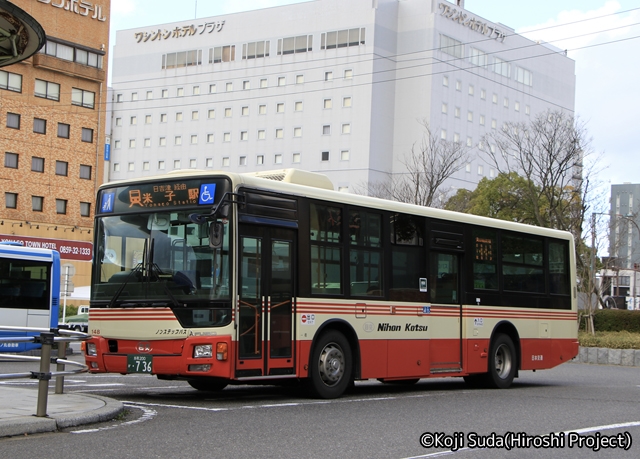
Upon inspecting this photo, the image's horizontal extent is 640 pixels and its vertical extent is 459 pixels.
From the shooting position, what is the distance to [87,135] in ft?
206

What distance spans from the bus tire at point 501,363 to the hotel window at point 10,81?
46.7 meters

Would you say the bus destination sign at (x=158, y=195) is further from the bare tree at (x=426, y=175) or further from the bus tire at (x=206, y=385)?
the bare tree at (x=426, y=175)

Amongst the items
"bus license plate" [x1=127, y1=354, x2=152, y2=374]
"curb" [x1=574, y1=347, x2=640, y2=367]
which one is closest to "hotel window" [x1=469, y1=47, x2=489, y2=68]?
"curb" [x1=574, y1=347, x2=640, y2=367]

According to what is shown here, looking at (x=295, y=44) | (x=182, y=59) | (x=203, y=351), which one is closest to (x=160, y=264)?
(x=203, y=351)

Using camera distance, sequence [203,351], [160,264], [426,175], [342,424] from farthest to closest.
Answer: [426,175] < [160,264] < [203,351] < [342,424]

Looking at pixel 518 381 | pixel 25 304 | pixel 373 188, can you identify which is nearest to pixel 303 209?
pixel 518 381

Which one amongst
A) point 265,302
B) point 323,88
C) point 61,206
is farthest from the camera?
point 323,88

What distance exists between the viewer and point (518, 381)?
68.8ft

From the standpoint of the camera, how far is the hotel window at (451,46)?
9050 cm

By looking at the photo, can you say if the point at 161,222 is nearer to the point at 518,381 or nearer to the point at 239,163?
the point at 518,381

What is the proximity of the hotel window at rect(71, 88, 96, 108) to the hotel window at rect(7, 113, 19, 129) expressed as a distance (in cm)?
411

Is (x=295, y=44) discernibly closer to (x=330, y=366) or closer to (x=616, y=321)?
(x=616, y=321)

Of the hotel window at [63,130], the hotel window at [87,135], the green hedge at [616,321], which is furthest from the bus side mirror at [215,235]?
the hotel window at [87,135]

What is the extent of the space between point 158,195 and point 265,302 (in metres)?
2.15
